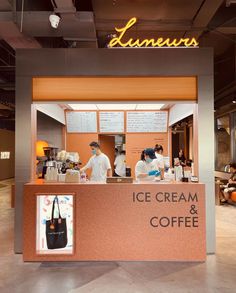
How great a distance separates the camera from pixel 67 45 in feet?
21.7

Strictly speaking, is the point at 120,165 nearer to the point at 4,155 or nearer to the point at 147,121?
the point at 147,121

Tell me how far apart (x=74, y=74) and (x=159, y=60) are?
1297mm

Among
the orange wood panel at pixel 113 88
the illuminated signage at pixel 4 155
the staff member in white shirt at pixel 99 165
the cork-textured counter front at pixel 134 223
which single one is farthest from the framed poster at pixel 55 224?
the illuminated signage at pixel 4 155

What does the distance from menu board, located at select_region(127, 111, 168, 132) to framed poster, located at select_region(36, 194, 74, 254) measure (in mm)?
3878

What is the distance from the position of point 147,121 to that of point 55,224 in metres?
4.32

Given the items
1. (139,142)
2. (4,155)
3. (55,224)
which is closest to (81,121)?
(139,142)

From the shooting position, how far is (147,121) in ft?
23.9

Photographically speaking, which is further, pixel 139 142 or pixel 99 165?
pixel 139 142

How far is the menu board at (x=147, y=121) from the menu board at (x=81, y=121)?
3.08 feet

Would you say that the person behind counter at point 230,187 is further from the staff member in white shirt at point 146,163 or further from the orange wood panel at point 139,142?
the staff member in white shirt at point 146,163

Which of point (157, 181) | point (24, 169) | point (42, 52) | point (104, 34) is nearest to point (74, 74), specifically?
point (42, 52)

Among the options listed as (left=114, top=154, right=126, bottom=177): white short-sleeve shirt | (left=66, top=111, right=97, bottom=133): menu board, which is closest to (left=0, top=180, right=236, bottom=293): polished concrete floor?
(left=66, top=111, right=97, bottom=133): menu board

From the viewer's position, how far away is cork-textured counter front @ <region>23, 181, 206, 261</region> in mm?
3732

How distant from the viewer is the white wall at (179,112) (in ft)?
17.5
